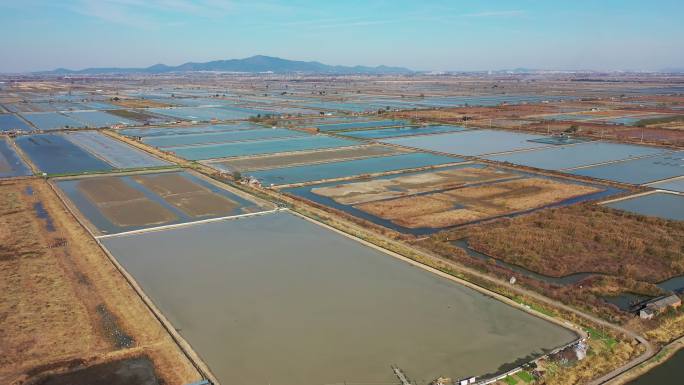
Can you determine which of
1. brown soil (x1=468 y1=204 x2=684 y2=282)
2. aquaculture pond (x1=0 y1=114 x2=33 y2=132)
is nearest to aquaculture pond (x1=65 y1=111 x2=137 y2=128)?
aquaculture pond (x1=0 y1=114 x2=33 y2=132)

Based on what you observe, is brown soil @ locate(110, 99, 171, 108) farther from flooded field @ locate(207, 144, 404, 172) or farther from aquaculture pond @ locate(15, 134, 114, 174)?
flooded field @ locate(207, 144, 404, 172)

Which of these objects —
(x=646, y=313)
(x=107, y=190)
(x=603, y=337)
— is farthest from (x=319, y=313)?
(x=107, y=190)

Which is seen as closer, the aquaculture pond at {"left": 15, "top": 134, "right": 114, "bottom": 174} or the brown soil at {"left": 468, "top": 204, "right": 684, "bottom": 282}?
the brown soil at {"left": 468, "top": 204, "right": 684, "bottom": 282}

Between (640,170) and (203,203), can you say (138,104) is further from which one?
(640,170)

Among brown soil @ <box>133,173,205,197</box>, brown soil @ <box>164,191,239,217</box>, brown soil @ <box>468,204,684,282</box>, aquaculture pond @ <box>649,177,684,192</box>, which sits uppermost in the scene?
aquaculture pond @ <box>649,177,684,192</box>

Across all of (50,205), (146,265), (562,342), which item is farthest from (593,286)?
(50,205)

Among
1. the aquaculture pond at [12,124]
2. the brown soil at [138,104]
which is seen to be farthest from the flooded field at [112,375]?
the brown soil at [138,104]

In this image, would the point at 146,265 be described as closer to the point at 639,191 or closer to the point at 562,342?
the point at 562,342
